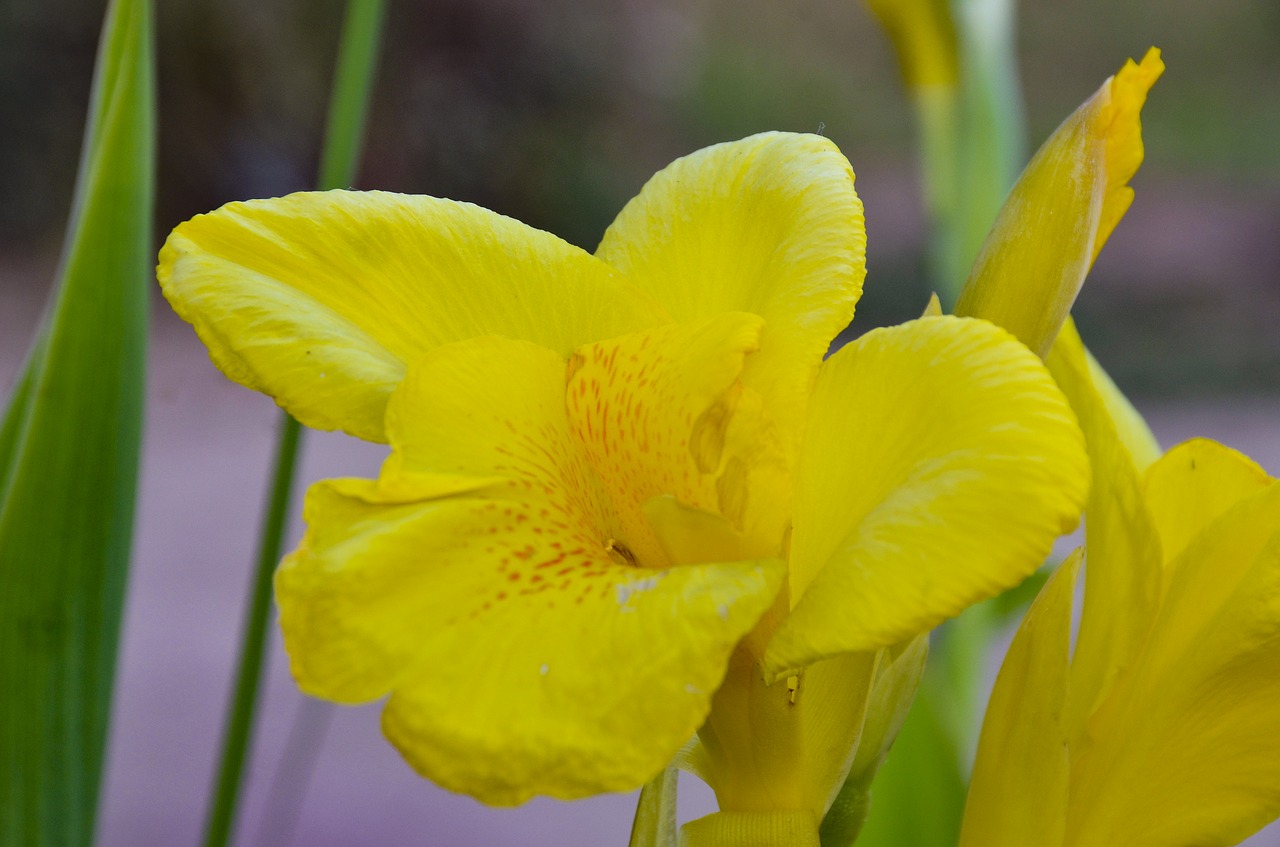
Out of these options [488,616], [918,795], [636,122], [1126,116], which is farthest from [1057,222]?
[636,122]

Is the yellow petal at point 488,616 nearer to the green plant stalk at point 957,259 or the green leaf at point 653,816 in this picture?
the green leaf at point 653,816

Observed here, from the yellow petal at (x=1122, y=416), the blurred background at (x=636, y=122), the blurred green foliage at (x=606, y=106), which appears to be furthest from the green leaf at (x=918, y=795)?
the blurred green foliage at (x=606, y=106)

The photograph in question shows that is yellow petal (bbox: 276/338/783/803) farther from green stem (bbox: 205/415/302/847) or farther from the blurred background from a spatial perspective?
the blurred background

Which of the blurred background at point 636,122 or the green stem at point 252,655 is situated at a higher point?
the blurred background at point 636,122

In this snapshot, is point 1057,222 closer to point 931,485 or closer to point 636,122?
point 931,485

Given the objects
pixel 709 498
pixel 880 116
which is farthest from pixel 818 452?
pixel 880 116

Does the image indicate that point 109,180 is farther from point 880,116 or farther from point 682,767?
point 880,116
